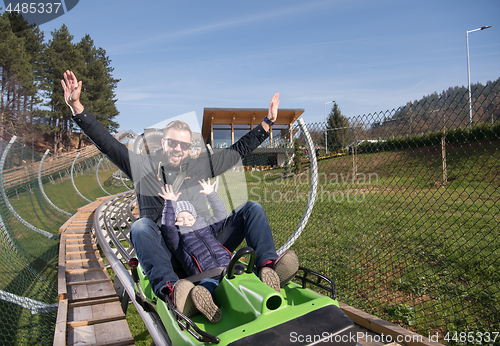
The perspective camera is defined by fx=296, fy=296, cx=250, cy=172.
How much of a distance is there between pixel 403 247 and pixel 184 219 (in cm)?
306

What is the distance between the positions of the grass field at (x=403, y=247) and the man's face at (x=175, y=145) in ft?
2.64

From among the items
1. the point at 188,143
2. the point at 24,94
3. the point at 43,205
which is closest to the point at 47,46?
the point at 24,94

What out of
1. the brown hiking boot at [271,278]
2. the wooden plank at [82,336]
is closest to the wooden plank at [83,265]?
the wooden plank at [82,336]

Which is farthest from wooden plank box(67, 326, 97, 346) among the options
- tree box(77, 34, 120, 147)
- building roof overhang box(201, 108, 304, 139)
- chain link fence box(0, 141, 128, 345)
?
tree box(77, 34, 120, 147)

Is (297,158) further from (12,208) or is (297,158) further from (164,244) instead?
→ (12,208)

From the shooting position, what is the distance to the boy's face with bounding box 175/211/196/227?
2.35 meters

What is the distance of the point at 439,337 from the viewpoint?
7.55ft

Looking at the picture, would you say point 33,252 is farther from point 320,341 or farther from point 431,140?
point 431,140

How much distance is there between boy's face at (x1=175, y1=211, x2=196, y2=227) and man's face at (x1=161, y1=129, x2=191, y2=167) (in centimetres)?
41

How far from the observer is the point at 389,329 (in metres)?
2.20

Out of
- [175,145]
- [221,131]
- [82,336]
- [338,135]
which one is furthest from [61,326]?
[221,131]

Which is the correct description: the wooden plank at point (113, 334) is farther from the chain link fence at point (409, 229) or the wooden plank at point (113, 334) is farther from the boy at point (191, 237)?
the chain link fence at point (409, 229)

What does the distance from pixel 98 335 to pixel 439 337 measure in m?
2.83

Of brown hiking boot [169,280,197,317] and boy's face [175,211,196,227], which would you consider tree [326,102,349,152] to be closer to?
boy's face [175,211,196,227]
